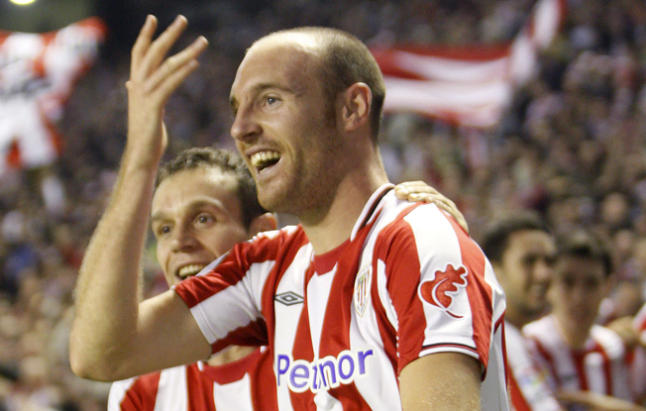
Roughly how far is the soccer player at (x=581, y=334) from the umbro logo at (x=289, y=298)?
233cm

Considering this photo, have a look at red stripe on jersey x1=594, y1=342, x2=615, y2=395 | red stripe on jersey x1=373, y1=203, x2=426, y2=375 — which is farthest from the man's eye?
red stripe on jersey x1=594, y1=342, x2=615, y2=395

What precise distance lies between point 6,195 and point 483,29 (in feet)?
23.1

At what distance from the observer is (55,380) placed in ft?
23.5

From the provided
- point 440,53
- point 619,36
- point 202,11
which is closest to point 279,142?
point 440,53

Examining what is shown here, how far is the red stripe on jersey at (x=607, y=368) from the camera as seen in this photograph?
4.35 metres

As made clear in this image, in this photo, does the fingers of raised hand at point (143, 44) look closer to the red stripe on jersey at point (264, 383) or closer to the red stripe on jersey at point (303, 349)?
the red stripe on jersey at point (303, 349)

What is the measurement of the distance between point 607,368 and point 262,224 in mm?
2229

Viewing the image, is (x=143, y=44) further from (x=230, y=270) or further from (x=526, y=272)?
(x=526, y=272)

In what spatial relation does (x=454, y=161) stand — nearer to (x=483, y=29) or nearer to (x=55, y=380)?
(x=483, y=29)

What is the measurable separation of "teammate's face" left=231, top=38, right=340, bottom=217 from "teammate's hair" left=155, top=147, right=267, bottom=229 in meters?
0.68

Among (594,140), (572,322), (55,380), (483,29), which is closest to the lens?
(572,322)

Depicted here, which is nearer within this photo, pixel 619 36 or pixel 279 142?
pixel 279 142

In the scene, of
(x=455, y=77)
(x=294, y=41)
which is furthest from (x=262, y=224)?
(x=455, y=77)

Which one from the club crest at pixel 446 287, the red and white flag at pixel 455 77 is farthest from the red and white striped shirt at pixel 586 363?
the red and white flag at pixel 455 77
